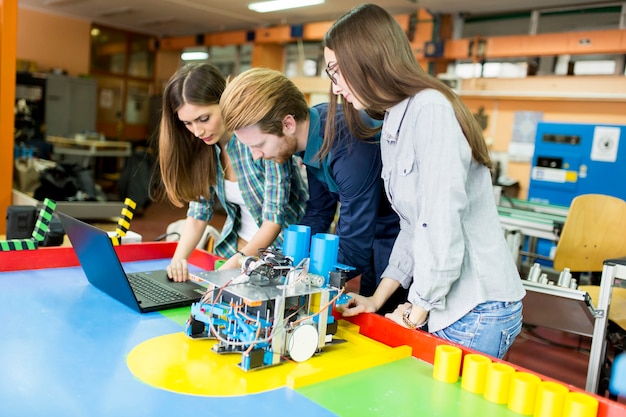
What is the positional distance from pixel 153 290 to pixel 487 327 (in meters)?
0.89

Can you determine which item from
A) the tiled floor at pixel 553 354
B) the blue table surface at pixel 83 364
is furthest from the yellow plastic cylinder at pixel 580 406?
the tiled floor at pixel 553 354

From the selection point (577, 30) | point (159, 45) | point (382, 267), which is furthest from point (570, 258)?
point (159, 45)

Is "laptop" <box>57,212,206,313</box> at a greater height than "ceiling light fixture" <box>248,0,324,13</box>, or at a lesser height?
lesser

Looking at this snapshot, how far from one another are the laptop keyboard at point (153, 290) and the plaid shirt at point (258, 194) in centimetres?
36

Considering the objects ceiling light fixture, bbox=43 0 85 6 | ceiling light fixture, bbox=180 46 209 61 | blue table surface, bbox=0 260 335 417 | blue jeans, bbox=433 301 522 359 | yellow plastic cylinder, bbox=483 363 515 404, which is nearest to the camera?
blue table surface, bbox=0 260 335 417

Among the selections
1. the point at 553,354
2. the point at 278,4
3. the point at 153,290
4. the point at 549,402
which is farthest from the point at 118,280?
the point at 278,4

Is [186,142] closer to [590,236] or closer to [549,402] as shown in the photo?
[549,402]

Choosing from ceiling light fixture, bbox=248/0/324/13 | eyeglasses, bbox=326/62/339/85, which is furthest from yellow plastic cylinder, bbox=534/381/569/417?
ceiling light fixture, bbox=248/0/324/13

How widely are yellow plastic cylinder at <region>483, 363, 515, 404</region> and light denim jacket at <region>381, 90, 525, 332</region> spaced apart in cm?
15

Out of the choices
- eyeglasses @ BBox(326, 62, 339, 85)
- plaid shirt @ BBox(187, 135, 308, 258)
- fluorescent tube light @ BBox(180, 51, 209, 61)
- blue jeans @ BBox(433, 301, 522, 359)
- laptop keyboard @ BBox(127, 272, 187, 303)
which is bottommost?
laptop keyboard @ BBox(127, 272, 187, 303)

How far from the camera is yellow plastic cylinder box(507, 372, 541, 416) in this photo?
3.20 feet

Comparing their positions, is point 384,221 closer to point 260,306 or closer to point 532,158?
point 260,306

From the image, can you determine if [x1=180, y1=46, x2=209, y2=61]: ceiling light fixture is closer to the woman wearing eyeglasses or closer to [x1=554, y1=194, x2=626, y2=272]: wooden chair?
[x1=554, y1=194, x2=626, y2=272]: wooden chair

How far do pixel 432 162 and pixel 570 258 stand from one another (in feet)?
8.48
